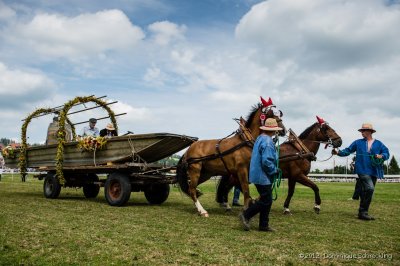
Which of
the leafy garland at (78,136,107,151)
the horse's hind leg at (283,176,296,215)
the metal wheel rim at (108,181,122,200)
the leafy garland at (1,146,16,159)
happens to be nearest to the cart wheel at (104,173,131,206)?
the metal wheel rim at (108,181,122,200)

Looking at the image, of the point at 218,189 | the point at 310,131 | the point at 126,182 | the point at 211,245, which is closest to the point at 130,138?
the point at 126,182

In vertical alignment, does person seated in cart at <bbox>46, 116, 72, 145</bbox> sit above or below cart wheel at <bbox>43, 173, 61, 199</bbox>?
above

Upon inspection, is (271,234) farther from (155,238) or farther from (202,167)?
(202,167)

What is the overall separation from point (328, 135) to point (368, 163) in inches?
51.6

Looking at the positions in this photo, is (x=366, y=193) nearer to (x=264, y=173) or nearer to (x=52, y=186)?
(x=264, y=173)

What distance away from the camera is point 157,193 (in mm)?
11883

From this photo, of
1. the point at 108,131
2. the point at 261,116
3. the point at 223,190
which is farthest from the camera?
the point at 108,131

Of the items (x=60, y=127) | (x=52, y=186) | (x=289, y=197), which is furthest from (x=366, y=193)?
(x=52, y=186)

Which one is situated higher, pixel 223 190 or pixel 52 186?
pixel 52 186

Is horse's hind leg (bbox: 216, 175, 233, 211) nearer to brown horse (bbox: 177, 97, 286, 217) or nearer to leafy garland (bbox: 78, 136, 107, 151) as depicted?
brown horse (bbox: 177, 97, 286, 217)

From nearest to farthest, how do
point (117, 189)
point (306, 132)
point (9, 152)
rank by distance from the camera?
point (306, 132)
point (117, 189)
point (9, 152)

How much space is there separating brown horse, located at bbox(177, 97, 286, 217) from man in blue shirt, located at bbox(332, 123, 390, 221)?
6.37 feet

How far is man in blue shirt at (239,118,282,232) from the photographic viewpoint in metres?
6.85

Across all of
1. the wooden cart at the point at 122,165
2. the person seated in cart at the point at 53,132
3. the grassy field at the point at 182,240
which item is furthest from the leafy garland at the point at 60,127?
the grassy field at the point at 182,240
